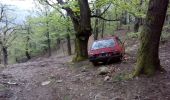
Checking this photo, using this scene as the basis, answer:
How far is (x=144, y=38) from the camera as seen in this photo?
11.1 metres

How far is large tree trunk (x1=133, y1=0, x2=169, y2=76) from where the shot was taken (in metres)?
10.8

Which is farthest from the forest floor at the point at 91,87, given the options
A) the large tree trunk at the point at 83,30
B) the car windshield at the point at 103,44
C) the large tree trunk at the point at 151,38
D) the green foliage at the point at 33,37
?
the green foliage at the point at 33,37

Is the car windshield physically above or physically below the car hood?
above

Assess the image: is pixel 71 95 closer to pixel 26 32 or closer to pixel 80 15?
pixel 80 15

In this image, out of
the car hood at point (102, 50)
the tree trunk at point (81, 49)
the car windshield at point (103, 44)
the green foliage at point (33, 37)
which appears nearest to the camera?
the car hood at point (102, 50)

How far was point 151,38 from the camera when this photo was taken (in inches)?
433

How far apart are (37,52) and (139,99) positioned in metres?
61.0

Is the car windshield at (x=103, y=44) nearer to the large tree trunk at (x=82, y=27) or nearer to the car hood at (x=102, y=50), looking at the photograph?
the car hood at (x=102, y=50)

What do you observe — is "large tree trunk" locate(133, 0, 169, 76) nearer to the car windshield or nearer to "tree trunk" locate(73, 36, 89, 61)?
the car windshield

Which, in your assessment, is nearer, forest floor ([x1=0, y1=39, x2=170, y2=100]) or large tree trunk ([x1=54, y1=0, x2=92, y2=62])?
forest floor ([x1=0, y1=39, x2=170, y2=100])

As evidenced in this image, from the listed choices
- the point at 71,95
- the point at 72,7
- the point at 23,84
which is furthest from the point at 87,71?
the point at 72,7

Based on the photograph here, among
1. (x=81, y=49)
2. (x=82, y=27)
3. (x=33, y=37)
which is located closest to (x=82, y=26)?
(x=82, y=27)

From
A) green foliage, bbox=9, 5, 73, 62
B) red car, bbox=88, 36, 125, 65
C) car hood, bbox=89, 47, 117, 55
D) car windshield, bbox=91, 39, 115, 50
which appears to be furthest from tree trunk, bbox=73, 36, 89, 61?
green foliage, bbox=9, 5, 73, 62

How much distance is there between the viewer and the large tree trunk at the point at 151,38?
1077cm
